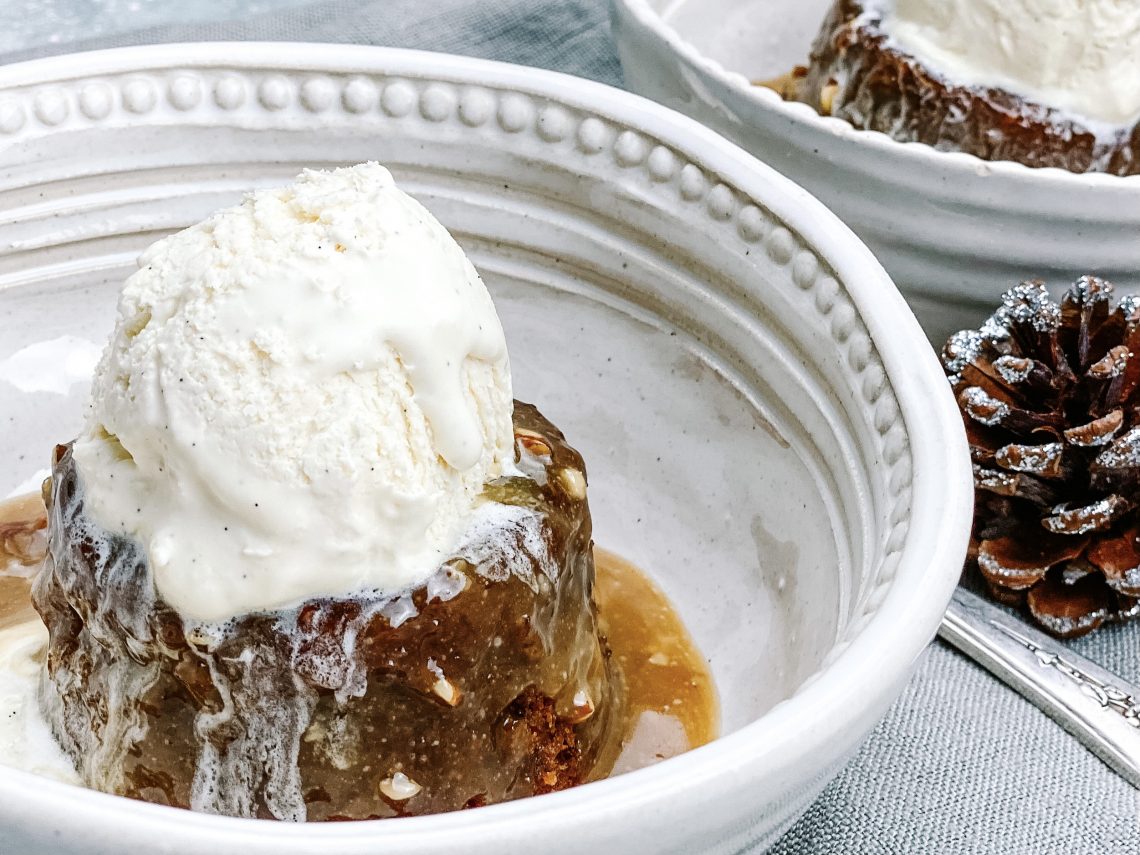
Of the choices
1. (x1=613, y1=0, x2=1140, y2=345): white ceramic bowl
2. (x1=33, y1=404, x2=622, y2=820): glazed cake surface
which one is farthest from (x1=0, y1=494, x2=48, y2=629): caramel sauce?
(x1=613, y1=0, x2=1140, y2=345): white ceramic bowl

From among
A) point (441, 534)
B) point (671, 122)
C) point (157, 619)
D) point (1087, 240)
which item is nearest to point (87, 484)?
point (157, 619)

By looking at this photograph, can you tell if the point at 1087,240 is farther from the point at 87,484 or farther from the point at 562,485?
the point at 87,484

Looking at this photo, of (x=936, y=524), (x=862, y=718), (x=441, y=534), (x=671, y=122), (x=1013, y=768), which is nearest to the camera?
(x=862, y=718)

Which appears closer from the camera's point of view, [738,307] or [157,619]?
[157,619]

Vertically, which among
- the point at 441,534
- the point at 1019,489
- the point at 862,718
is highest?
the point at 862,718

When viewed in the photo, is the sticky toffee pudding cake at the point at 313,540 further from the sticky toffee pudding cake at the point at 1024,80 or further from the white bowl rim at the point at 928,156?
the sticky toffee pudding cake at the point at 1024,80

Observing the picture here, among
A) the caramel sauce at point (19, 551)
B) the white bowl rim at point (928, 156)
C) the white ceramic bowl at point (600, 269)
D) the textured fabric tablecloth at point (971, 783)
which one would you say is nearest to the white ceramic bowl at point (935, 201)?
the white bowl rim at point (928, 156)

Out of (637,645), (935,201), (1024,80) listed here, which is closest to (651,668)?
(637,645)
